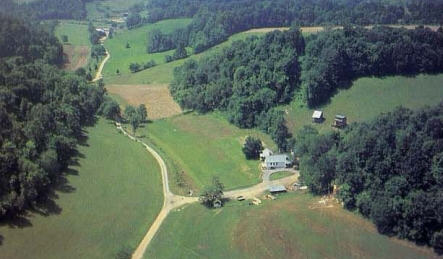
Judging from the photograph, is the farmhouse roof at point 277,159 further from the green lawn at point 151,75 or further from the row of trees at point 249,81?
the green lawn at point 151,75

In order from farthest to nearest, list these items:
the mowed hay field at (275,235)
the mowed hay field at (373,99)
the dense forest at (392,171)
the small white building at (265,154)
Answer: the mowed hay field at (373,99), the small white building at (265,154), the dense forest at (392,171), the mowed hay field at (275,235)

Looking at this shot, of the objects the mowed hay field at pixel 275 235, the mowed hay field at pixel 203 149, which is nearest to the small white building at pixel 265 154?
the mowed hay field at pixel 203 149

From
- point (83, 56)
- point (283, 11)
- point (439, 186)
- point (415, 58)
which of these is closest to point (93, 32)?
point (83, 56)

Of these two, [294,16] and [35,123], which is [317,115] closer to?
[35,123]

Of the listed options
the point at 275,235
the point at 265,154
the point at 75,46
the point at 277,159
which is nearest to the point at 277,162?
the point at 277,159

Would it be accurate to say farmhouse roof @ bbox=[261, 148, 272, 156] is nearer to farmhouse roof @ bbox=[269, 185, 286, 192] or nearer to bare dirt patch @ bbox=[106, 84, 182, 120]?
farmhouse roof @ bbox=[269, 185, 286, 192]

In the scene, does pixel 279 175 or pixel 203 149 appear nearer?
pixel 279 175

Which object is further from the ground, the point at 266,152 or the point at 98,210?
the point at 266,152

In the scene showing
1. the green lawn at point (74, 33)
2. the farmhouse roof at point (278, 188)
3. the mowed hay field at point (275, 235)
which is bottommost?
the mowed hay field at point (275, 235)
